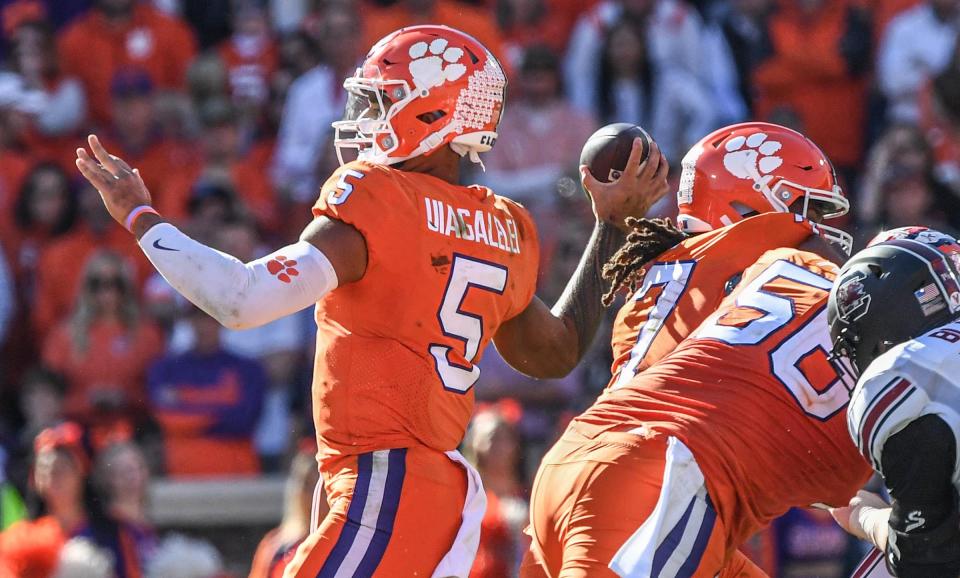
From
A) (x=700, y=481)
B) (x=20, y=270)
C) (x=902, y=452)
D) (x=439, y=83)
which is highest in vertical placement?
(x=439, y=83)

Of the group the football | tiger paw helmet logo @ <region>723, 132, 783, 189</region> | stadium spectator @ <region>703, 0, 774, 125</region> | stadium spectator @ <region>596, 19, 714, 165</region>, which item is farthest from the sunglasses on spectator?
tiger paw helmet logo @ <region>723, 132, 783, 189</region>

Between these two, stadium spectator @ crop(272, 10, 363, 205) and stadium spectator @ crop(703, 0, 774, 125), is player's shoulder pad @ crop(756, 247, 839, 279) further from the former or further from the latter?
stadium spectator @ crop(703, 0, 774, 125)

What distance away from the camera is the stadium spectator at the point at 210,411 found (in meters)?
8.76

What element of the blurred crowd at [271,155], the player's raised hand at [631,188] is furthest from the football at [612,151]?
the blurred crowd at [271,155]

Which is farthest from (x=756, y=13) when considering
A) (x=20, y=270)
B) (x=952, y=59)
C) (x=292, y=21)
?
(x=20, y=270)

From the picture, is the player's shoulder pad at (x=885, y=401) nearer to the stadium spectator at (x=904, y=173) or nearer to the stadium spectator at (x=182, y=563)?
the stadium spectator at (x=182, y=563)

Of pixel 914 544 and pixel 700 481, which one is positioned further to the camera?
pixel 700 481

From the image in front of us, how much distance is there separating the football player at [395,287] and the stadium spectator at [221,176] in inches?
205

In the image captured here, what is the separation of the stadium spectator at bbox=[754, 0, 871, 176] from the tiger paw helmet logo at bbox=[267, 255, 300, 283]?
614cm

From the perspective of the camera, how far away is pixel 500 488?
7551mm

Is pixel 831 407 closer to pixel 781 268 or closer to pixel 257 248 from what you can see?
pixel 781 268

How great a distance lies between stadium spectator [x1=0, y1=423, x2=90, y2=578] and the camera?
6945 millimetres

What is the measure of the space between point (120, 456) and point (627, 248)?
149 inches

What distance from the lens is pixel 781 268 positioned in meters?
4.30
